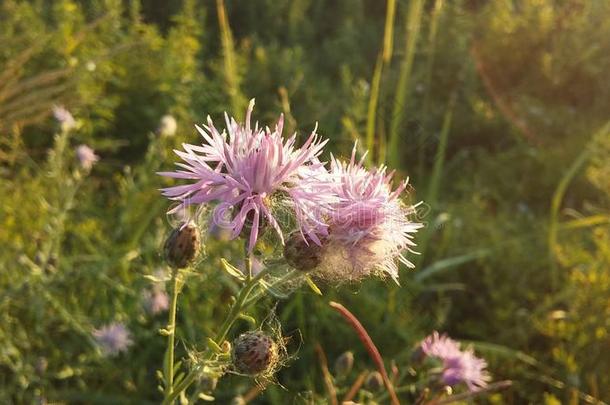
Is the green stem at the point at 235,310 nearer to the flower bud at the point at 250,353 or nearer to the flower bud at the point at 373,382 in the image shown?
the flower bud at the point at 250,353

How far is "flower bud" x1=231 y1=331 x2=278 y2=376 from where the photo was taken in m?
0.81

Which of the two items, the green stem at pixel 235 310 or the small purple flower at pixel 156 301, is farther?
the small purple flower at pixel 156 301

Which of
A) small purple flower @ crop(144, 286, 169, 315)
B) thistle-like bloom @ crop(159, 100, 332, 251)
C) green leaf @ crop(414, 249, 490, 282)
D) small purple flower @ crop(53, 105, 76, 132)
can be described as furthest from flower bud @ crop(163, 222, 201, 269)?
green leaf @ crop(414, 249, 490, 282)

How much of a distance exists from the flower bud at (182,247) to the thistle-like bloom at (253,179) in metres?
0.12

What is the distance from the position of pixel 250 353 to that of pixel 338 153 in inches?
66.4

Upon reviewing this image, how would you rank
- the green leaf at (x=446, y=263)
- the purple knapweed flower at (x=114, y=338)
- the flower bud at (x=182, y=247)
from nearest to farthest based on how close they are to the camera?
A: the flower bud at (x=182, y=247)
the purple knapweed flower at (x=114, y=338)
the green leaf at (x=446, y=263)

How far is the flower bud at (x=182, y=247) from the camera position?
2.93ft

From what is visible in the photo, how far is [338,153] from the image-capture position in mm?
2447

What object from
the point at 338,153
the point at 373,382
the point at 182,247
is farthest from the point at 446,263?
the point at 182,247

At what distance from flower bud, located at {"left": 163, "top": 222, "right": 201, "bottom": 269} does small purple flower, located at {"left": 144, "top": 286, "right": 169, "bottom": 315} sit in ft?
2.71

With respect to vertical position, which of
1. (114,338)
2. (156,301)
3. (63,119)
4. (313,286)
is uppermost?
(313,286)

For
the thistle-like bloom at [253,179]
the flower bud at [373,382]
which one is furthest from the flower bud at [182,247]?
the flower bud at [373,382]

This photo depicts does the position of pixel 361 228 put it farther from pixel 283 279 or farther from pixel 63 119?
pixel 63 119

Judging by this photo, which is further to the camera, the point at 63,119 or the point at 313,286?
the point at 63,119
